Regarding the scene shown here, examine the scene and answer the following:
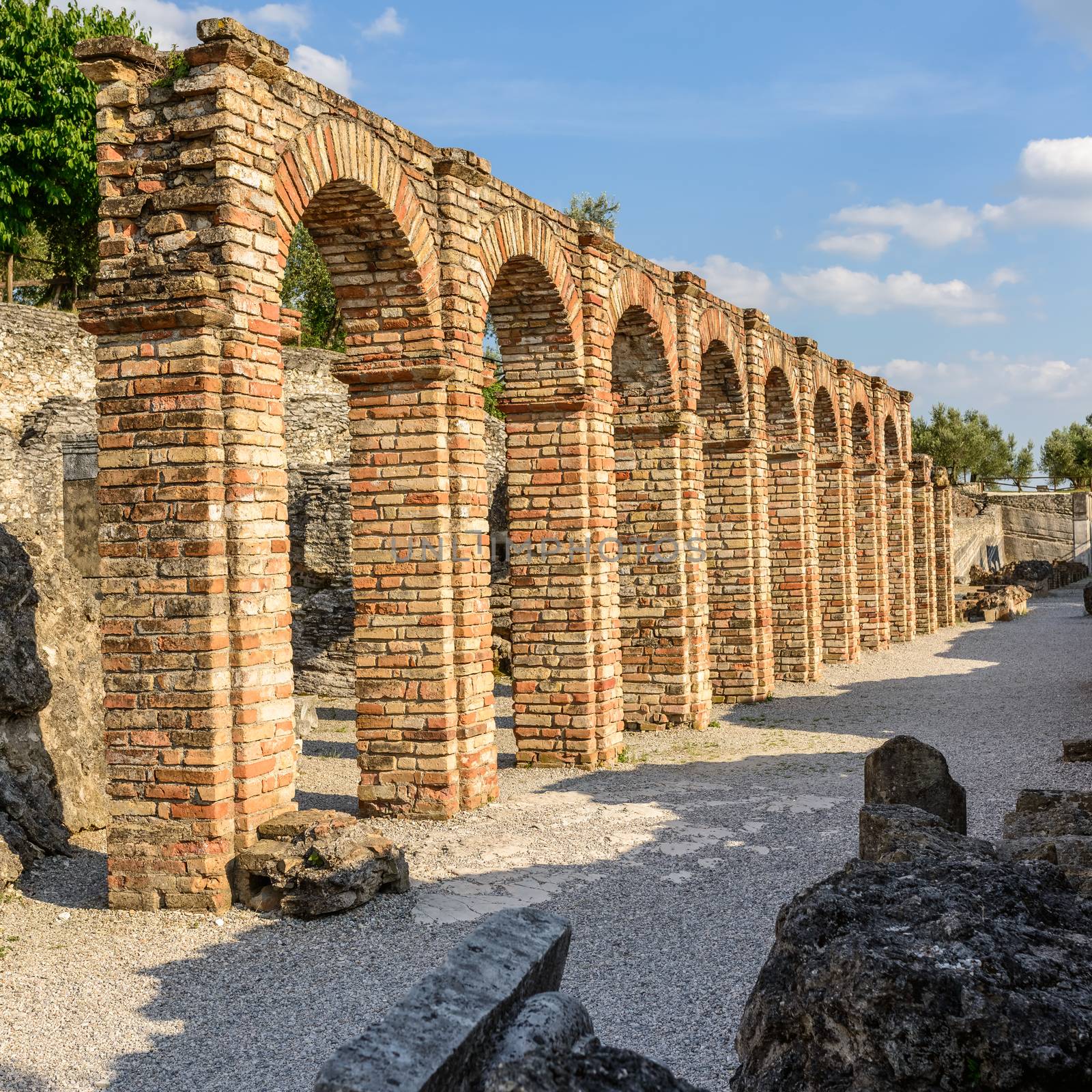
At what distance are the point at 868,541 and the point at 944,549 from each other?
23.7 ft

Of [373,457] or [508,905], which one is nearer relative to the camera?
[508,905]

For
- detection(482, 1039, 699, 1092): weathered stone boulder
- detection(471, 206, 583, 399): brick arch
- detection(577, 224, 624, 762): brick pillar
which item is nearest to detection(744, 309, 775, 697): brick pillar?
detection(577, 224, 624, 762): brick pillar

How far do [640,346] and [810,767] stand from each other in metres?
4.77

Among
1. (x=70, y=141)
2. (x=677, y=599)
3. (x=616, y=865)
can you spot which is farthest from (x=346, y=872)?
(x=70, y=141)

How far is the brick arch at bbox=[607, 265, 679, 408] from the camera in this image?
35.9 feet

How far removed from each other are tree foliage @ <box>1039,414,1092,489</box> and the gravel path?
44.3 m

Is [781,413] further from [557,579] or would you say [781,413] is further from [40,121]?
[40,121]

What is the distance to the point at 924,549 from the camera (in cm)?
2620

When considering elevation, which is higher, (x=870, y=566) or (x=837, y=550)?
(x=837, y=550)

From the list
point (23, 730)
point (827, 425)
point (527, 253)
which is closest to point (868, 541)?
point (827, 425)

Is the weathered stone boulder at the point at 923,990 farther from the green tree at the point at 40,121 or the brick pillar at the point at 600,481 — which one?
the green tree at the point at 40,121

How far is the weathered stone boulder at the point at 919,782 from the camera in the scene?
21.8ft

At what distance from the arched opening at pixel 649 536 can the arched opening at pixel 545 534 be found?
7.17ft

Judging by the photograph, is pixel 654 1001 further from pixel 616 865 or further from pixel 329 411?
pixel 329 411
